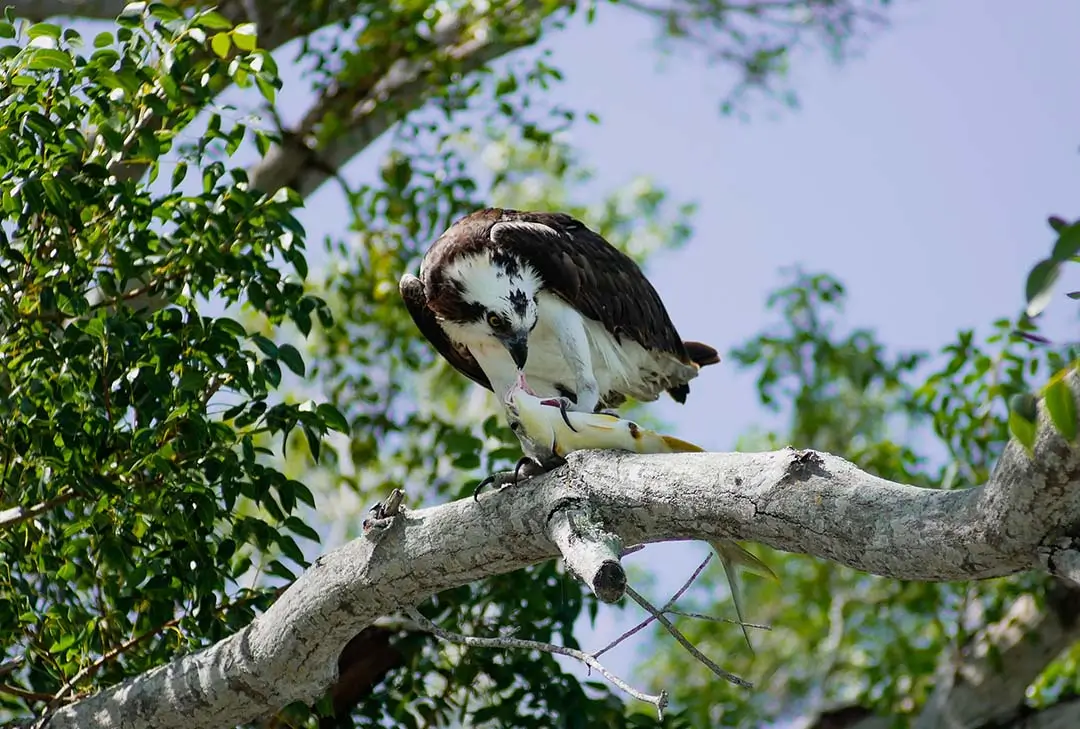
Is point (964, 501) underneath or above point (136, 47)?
underneath

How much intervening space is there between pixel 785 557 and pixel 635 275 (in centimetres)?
410

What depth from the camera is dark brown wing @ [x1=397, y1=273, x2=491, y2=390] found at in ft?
15.3

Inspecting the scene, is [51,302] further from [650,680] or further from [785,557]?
[650,680]

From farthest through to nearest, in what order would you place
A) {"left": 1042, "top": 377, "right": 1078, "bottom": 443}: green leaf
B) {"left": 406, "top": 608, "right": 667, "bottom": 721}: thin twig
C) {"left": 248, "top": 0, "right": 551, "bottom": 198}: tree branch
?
1. {"left": 248, "top": 0, "right": 551, "bottom": 198}: tree branch
2. {"left": 406, "top": 608, "right": 667, "bottom": 721}: thin twig
3. {"left": 1042, "top": 377, "right": 1078, "bottom": 443}: green leaf

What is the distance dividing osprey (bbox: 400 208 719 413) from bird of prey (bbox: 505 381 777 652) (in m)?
0.69

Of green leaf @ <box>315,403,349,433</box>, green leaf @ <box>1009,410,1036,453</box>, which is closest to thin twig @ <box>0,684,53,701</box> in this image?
green leaf @ <box>315,403,349,433</box>

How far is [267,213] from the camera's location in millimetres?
3811

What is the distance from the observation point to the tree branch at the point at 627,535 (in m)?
2.23

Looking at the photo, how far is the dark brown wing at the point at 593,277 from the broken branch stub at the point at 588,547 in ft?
5.41

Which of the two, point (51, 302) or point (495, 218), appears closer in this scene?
point (51, 302)

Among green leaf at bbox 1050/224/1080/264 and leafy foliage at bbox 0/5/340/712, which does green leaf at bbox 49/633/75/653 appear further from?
green leaf at bbox 1050/224/1080/264

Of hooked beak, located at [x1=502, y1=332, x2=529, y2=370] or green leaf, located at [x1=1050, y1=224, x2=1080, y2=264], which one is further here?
hooked beak, located at [x1=502, y1=332, x2=529, y2=370]

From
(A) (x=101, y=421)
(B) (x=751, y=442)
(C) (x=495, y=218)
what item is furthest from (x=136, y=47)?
(B) (x=751, y=442)

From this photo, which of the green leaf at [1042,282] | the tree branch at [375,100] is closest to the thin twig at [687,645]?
the green leaf at [1042,282]
